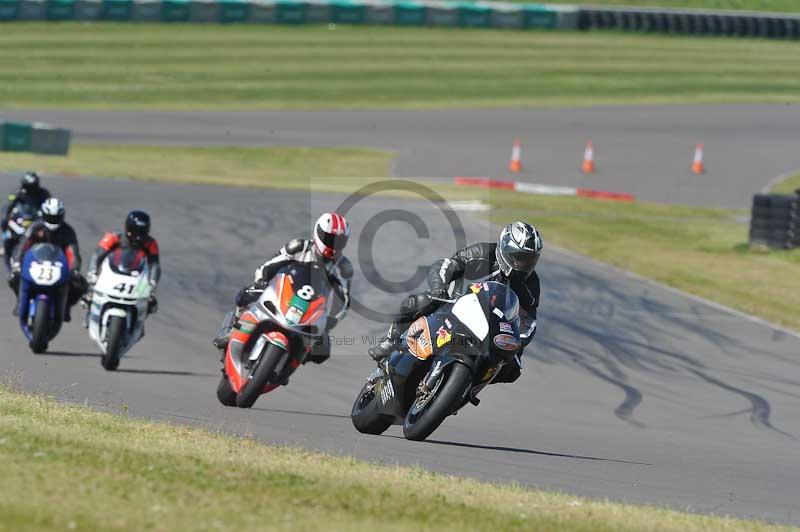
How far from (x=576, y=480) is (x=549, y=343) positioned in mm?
6697

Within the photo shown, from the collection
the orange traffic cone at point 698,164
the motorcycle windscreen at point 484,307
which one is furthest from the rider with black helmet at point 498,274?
the orange traffic cone at point 698,164

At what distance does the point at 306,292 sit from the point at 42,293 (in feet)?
12.8

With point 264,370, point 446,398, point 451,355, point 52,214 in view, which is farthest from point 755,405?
point 52,214

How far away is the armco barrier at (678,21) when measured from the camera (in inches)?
2144

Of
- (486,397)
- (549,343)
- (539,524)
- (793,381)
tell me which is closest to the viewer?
(539,524)

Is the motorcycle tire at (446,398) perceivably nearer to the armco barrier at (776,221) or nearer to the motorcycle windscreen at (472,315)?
the motorcycle windscreen at (472,315)

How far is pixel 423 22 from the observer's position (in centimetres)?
5344

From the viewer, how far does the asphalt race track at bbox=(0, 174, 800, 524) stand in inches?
380

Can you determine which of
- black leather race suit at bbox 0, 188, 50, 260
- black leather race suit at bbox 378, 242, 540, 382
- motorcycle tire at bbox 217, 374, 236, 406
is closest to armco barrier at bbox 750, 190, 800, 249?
black leather race suit at bbox 0, 188, 50, 260

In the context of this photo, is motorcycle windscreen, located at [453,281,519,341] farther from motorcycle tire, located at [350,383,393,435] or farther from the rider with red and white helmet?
the rider with red and white helmet

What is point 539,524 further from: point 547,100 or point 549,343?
point 547,100

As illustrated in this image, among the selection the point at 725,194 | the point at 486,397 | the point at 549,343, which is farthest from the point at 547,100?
the point at 486,397

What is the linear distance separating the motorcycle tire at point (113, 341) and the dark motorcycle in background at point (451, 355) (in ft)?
14.0

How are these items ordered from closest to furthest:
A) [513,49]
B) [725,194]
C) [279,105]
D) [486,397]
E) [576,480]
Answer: [576,480] < [486,397] < [725,194] < [279,105] < [513,49]
